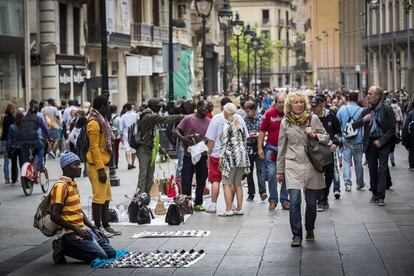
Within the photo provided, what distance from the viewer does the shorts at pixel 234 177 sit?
15727 mm

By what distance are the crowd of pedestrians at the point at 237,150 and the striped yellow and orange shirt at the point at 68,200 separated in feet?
0.03

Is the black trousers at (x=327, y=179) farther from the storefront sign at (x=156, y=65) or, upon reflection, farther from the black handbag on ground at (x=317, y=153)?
the storefront sign at (x=156, y=65)

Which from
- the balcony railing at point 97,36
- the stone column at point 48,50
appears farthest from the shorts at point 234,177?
the balcony railing at point 97,36

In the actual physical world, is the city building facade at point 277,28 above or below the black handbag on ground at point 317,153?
above

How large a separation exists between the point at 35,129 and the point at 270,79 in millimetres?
152684

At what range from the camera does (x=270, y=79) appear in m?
173

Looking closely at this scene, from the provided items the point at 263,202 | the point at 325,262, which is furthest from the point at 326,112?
the point at 325,262

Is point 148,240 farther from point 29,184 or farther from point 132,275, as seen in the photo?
point 29,184

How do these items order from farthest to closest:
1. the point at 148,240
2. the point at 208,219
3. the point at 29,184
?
the point at 29,184, the point at 208,219, the point at 148,240

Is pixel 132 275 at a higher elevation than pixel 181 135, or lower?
lower

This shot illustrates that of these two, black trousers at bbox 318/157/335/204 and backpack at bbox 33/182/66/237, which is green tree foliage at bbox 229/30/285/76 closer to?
black trousers at bbox 318/157/335/204

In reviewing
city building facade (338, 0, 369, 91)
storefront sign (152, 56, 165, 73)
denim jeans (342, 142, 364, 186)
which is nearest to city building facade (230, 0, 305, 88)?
city building facade (338, 0, 369, 91)

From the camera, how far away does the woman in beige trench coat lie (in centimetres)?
1234

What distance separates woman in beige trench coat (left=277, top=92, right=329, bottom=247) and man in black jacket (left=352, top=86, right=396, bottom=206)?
4.08 meters
